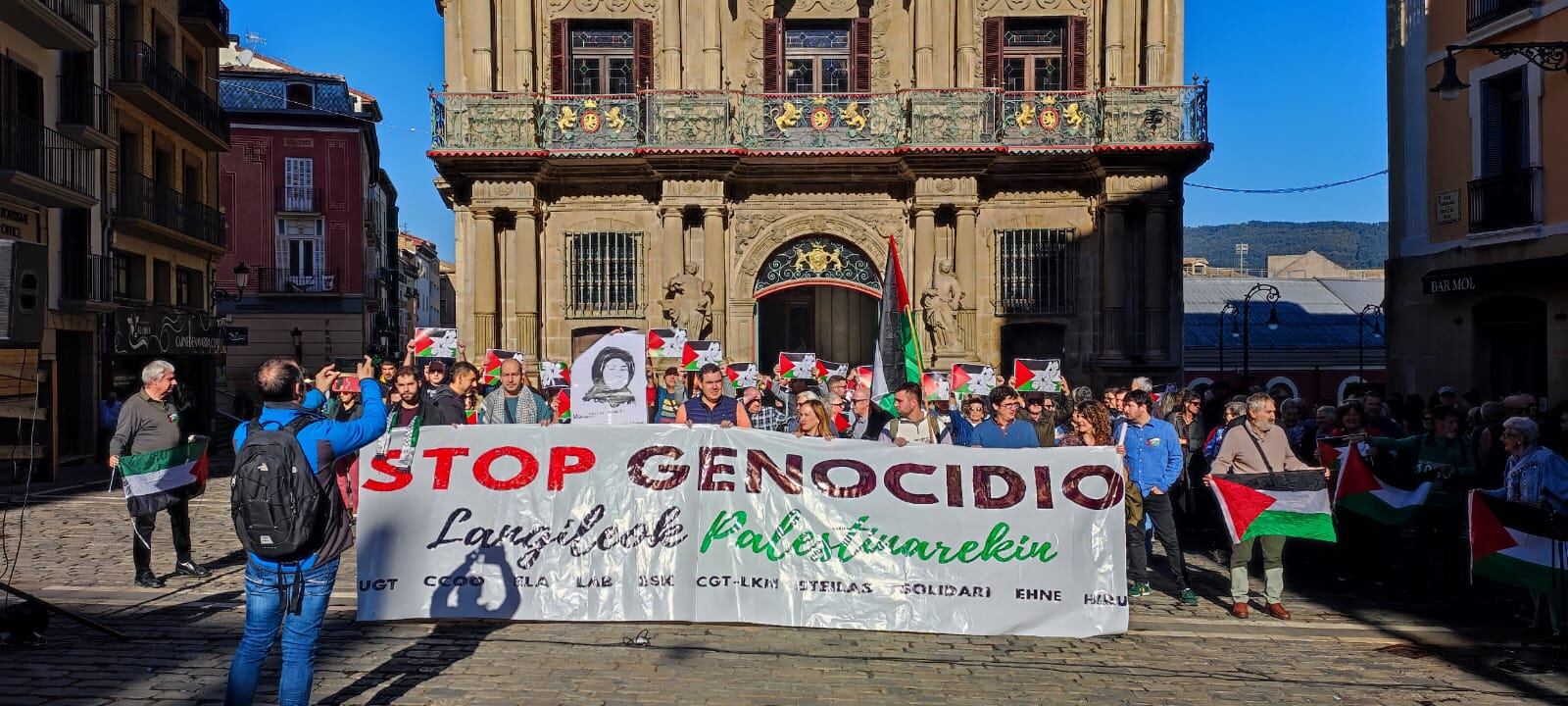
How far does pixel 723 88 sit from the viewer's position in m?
23.8

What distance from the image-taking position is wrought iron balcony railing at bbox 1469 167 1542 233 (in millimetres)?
17391

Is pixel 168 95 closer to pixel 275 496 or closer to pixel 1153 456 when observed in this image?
pixel 275 496

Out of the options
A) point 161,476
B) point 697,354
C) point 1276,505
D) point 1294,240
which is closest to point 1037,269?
point 697,354

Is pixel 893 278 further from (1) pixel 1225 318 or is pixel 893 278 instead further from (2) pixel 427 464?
(1) pixel 1225 318

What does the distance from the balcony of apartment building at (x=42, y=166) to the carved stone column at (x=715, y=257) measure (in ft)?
39.4

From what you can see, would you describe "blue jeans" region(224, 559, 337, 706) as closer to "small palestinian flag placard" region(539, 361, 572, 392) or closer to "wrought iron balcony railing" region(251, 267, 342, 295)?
"small palestinian flag placard" region(539, 361, 572, 392)

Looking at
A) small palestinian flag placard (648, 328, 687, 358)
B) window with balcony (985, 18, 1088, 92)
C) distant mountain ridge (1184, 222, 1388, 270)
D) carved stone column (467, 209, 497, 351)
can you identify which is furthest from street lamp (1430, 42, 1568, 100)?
distant mountain ridge (1184, 222, 1388, 270)

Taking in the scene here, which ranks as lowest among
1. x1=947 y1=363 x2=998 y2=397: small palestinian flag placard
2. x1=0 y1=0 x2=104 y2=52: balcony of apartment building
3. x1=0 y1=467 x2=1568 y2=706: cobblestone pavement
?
x1=0 y1=467 x2=1568 y2=706: cobblestone pavement

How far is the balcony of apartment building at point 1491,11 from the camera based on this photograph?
17.4 meters

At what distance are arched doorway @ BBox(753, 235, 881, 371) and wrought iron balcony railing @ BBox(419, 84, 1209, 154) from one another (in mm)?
2414

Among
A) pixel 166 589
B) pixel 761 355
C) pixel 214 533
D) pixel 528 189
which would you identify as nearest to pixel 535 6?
pixel 528 189

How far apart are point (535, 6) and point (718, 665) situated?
65.6 ft

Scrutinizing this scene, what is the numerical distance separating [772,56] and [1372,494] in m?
17.2

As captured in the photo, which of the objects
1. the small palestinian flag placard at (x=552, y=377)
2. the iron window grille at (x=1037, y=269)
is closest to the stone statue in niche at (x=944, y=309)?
the iron window grille at (x=1037, y=269)
